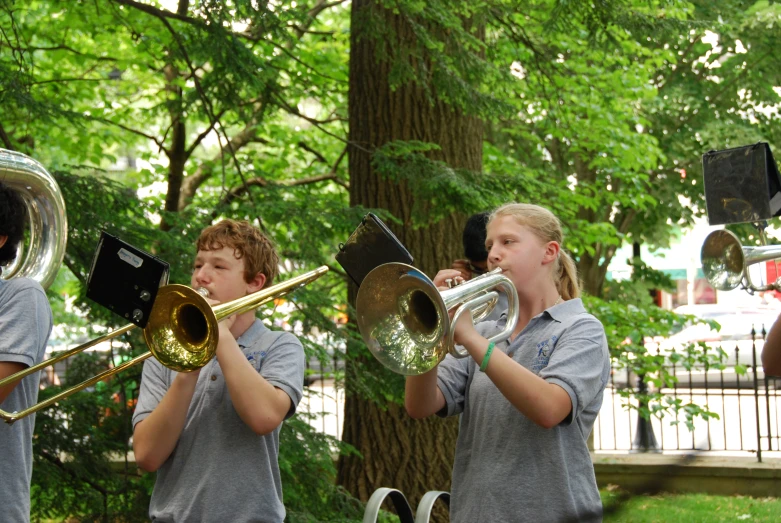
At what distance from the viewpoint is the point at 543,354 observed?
2.77m

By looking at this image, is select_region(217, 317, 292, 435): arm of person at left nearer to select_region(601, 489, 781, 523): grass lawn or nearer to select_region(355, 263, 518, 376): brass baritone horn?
select_region(355, 263, 518, 376): brass baritone horn

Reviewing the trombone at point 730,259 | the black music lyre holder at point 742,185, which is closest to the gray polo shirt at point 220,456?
the black music lyre holder at point 742,185

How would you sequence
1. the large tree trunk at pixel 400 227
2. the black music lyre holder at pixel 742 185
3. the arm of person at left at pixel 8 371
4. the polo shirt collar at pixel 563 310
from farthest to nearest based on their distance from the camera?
the large tree trunk at pixel 400 227
the black music lyre holder at pixel 742 185
the polo shirt collar at pixel 563 310
the arm of person at left at pixel 8 371

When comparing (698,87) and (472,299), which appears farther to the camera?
(698,87)

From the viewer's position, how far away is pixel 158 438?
2.67m

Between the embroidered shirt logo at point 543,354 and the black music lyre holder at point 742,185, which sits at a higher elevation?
the black music lyre holder at point 742,185

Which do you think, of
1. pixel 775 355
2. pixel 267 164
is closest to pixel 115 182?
pixel 775 355

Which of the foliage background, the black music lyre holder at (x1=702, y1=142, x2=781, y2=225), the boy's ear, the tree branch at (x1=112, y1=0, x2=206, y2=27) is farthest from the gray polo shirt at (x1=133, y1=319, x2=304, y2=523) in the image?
the tree branch at (x1=112, y1=0, x2=206, y2=27)

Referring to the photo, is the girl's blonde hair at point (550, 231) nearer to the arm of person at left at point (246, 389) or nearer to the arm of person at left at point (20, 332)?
the arm of person at left at point (246, 389)

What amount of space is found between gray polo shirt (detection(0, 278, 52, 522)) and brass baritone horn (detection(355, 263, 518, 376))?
3.16 feet

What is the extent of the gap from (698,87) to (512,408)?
10.5 meters

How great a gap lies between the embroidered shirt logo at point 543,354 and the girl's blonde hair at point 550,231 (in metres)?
0.28

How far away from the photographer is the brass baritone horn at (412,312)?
8.58 feet

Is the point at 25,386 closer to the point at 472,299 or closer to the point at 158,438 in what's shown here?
the point at 158,438
